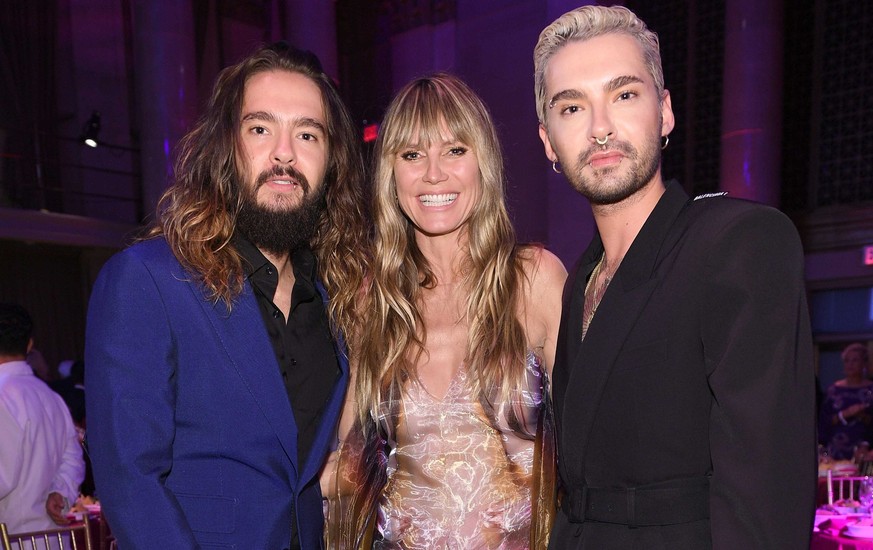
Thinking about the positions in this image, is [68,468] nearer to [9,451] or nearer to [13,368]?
[9,451]

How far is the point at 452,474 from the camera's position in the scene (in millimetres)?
2193

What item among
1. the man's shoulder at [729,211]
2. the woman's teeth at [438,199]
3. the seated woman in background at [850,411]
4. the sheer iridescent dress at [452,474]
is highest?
the woman's teeth at [438,199]

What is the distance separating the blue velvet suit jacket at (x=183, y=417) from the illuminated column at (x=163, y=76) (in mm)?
6966

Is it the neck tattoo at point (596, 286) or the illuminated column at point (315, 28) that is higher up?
the illuminated column at point (315, 28)

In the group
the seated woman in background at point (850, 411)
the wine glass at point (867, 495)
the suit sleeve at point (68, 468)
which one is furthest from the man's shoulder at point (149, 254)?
the seated woman in background at point (850, 411)

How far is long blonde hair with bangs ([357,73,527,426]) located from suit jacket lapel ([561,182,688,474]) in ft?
2.28

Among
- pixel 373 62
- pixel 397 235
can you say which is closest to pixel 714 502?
pixel 397 235

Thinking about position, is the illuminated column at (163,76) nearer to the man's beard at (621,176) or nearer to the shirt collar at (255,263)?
the shirt collar at (255,263)

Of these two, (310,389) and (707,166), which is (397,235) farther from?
(707,166)

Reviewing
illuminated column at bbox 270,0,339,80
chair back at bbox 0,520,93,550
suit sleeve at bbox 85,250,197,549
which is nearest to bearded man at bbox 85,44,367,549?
suit sleeve at bbox 85,250,197,549

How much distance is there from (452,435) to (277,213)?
0.83 m

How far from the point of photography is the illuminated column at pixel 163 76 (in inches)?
324

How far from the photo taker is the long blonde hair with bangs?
229 centimetres

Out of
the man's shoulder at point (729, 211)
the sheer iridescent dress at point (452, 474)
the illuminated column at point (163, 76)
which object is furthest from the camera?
the illuminated column at point (163, 76)
